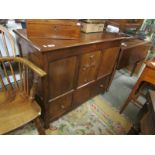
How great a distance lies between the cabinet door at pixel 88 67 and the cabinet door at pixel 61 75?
0.12 meters

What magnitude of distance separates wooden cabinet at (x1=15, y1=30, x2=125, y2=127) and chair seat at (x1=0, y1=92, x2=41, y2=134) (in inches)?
6.5

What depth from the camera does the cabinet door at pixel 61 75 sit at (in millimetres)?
1082

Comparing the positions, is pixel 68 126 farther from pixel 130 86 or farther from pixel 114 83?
pixel 130 86

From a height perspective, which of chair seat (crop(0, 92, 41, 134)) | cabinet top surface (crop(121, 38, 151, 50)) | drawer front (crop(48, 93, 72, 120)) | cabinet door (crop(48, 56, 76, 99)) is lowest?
drawer front (crop(48, 93, 72, 120))

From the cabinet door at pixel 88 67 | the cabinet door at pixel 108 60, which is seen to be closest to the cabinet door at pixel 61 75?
the cabinet door at pixel 88 67

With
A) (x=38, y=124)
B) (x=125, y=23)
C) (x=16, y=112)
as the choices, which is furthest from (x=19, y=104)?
(x=125, y=23)

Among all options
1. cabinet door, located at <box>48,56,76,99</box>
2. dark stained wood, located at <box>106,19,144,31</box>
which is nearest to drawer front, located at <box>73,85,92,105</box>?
cabinet door, located at <box>48,56,76,99</box>

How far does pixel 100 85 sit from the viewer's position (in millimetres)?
1861

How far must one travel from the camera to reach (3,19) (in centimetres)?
129

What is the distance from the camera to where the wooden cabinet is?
3.32 ft

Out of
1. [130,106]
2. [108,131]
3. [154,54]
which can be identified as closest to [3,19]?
[108,131]

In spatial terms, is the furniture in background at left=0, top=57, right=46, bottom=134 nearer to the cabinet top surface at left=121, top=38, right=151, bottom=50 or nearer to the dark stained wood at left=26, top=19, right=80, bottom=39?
the dark stained wood at left=26, top=19, right=80, bottom=39

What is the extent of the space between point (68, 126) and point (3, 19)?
4.39ft

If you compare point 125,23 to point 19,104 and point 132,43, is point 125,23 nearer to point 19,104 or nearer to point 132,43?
point 132,43
